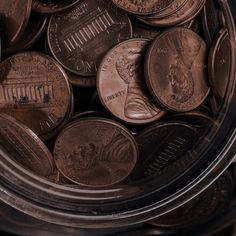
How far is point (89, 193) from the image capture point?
83cm

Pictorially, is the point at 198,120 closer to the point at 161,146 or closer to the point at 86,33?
the point at 161,146

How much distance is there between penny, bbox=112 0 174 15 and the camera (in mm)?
703

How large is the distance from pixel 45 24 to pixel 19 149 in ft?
0.71

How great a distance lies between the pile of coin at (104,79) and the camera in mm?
725

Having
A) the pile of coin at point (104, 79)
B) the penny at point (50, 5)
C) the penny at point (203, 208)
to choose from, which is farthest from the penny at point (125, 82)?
the penny at point (203, 208)

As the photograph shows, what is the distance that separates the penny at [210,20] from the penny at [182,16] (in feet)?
0.08

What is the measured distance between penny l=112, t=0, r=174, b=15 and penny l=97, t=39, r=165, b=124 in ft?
0.18

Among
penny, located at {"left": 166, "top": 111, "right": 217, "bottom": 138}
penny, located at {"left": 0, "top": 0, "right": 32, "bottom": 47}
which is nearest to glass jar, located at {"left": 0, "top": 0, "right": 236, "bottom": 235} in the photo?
penny, located at {"left": 166, "top": 111, "right": 217, "bottom": 138}

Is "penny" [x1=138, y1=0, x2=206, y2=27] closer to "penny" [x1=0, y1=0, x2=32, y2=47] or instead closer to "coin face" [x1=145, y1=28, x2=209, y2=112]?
"coin face" [x1=145, y1=28, x2=209, y2=112]

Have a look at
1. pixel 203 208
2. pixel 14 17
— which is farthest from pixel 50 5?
pixel 203 208

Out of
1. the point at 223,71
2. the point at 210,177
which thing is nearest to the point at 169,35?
the point at 223,71

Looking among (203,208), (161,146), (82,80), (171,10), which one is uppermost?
(171,10)

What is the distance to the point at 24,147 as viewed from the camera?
0.75 m

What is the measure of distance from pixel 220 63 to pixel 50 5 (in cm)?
30
